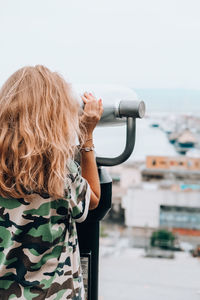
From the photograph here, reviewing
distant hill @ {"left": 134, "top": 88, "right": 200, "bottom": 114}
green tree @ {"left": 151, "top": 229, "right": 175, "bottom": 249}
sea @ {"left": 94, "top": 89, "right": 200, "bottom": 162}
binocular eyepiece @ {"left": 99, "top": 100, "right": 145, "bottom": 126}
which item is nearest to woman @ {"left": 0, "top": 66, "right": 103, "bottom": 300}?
binocular eyepiece @ {"left": 99, "top": 100, "right": 145, "bottom": 126}

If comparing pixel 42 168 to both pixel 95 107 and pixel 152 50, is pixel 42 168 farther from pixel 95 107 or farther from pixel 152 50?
pixel 152 50

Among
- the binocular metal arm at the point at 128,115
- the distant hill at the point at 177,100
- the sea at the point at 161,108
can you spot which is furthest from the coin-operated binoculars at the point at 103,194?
the distant hill at the point at 177,100

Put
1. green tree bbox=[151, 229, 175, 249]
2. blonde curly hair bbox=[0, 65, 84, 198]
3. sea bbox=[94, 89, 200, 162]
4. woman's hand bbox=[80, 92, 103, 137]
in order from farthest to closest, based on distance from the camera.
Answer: green tree bbox=[151, 229, 175, 249] < sea bbox=[94, 89, 200, 162] < woman's hand bbox=[80, 92, 103, 137] < blonde curly hair bbox=[0, 65, 84, 198]

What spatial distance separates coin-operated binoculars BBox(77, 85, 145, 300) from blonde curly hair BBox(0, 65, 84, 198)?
7.7 inches

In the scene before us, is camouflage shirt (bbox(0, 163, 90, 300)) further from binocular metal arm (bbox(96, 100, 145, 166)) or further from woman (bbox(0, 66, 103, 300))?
binocular metal arm (bbox(96, 100, 145, 166))

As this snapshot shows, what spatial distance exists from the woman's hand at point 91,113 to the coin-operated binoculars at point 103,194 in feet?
0.18

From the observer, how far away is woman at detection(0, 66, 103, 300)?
729 millimetres

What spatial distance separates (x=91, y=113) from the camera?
853 millimetres

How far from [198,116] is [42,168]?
3.06ft

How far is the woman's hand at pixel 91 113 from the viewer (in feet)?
2.79

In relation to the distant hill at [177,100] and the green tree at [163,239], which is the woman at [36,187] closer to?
the distant hill at [177,100]

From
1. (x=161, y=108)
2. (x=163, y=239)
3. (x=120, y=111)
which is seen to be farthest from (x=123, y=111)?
(x=163, y=239)

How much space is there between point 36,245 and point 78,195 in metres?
0.12

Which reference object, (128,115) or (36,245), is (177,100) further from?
(36,245)
